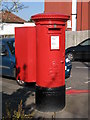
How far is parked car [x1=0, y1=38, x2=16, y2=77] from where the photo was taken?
8.30 m

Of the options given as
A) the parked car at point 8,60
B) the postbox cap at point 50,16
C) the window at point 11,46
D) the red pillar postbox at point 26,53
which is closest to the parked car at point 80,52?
the parked car at point 8,60

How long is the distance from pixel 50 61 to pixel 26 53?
3.13ft

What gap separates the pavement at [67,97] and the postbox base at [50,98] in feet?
0.38

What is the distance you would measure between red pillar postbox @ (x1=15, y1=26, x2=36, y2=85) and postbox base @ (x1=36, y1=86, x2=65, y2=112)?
598 millimetres

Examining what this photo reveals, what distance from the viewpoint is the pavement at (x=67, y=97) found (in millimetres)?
5168

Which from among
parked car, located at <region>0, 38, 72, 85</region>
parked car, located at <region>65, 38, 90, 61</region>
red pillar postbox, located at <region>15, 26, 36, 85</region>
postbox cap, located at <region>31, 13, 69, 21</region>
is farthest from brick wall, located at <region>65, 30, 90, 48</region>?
postbox cap, located at <region>31, 13, 69, 21</region>

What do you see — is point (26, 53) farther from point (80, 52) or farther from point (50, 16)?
point (80, 52)

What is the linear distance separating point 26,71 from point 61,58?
110 centimetres

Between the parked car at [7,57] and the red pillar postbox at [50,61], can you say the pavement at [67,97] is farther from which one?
the parked car at [7,57]

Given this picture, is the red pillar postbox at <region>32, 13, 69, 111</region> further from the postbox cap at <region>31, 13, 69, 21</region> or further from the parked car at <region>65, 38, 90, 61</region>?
the parked car at <region>65, 38, 90, 61</region>

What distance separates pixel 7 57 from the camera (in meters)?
8.48

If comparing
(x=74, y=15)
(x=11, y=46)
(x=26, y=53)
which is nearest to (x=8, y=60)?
(x=11, y=46)

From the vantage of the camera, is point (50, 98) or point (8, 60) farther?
point (8, 60)

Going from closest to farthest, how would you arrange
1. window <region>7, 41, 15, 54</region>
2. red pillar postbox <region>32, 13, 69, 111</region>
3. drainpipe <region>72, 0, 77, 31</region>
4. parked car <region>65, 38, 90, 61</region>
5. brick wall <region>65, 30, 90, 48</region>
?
red pillar postbox <region>32, 13, 69, 111</region> < window <region>7, 41, 15, 54</region> < parked car <region>65, 38, 90, 61</region> < brick wall <region>65, 30, 90, 48</region> < drainpipe <region>72, 0, 77, 31</region>
